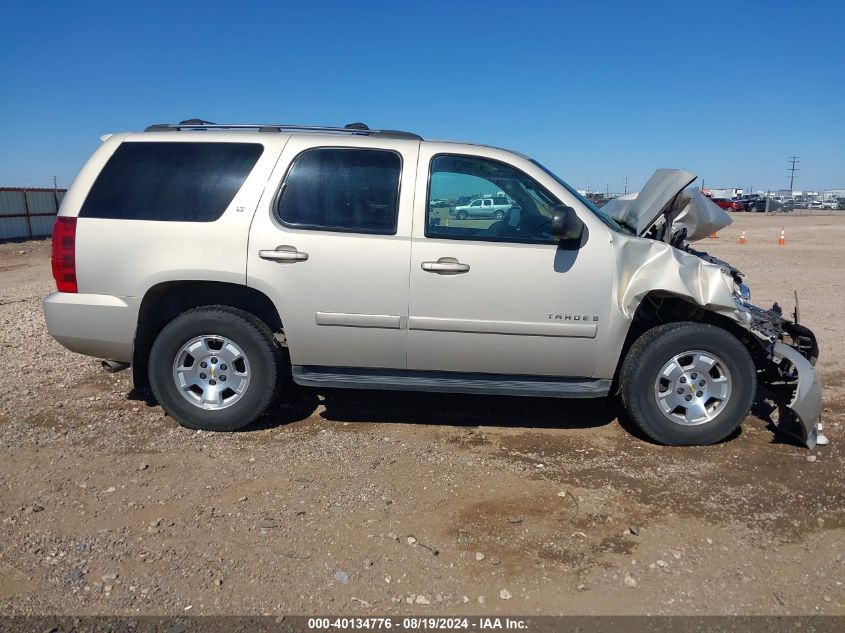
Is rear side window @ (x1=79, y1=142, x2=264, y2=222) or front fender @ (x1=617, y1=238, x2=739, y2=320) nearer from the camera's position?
front fender @ (x1=617, y1=238, x2=739, y2=320)

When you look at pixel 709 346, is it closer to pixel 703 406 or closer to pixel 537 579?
pixel 703 406

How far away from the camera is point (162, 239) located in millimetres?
4457

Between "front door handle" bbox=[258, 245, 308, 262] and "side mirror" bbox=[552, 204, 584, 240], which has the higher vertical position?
"side mirror" bbox=[552, 204, 584, 240]

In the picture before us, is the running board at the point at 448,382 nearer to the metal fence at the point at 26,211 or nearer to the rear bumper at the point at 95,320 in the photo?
the rear bumper at the point at 95,320

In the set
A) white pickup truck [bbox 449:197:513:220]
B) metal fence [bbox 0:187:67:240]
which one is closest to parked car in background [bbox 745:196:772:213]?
metal fence [bbox 0:187:67:240]

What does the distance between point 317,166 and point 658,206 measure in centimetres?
240

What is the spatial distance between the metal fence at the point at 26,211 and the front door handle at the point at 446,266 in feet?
72.1

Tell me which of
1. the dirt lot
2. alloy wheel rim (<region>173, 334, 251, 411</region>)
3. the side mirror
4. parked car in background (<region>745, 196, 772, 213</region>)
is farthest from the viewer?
parked car in background (<region>745, 196, 772, 213</region>)

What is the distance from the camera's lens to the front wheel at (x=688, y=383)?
4.42 m

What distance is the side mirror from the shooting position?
417cm

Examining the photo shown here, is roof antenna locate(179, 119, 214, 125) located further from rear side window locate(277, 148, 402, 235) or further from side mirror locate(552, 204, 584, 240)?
side mirror locate(552, 204, 584, 240)

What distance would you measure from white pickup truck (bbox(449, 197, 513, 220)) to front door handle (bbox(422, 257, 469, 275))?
0.36 m

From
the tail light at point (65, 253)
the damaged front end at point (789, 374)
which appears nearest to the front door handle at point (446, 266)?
the damaged front end at point (789, 374)

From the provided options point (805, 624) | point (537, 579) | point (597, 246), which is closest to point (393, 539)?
point (537, 579)
